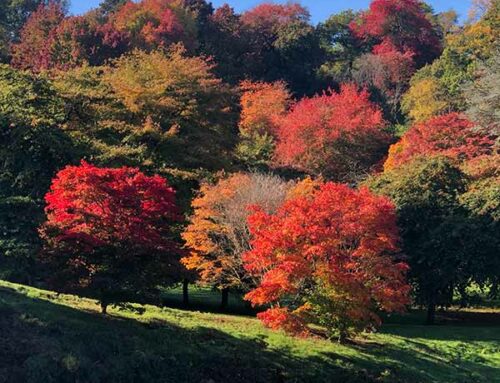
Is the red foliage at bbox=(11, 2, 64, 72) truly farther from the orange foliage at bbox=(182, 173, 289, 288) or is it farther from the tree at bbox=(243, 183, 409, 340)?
the tree at bbox=(243, 183, 409, 340)

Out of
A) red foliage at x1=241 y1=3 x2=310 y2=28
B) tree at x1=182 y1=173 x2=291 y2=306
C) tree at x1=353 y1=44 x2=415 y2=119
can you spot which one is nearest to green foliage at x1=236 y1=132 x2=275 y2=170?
tree at x1=353 y1=44 x2=415 y2=119

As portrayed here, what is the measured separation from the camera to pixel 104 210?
15.4 metres

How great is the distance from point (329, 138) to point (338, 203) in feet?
88.9

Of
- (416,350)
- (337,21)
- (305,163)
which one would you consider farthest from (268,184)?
(337,21)

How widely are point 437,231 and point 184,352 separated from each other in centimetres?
1646

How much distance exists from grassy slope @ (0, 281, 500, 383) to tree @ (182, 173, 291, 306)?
3.14 m

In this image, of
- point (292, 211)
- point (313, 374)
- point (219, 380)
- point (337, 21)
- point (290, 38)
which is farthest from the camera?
point (337, 21)

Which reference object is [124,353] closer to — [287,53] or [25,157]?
[25,157]

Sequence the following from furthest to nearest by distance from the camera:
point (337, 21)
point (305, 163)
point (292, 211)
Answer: point (337, 21), point (305, 163), point (292, 211)

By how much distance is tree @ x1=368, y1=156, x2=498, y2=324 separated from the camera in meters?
26.1

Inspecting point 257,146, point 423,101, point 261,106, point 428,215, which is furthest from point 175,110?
point 423,101

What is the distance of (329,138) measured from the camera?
44.4 meters

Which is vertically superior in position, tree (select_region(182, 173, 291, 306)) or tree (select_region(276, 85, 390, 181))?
tree (select_region(276, 85, 390, 181))

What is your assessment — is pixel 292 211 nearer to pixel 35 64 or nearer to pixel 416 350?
pixel 416 350
